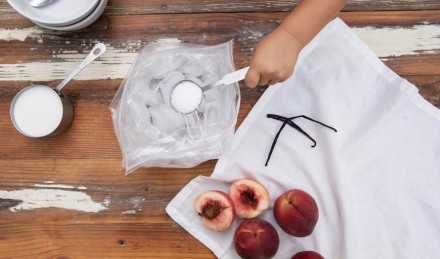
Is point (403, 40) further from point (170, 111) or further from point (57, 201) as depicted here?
point (57, 201)

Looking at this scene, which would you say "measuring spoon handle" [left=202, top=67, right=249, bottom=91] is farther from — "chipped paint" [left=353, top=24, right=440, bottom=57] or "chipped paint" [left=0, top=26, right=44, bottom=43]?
"chipped paint" [left=0, top=26, right=44, bottom=43]

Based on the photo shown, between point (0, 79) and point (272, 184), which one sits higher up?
point (0, 79)

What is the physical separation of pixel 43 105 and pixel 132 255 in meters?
0.33

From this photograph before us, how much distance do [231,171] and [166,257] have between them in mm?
202

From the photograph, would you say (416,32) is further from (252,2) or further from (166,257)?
(166,257)

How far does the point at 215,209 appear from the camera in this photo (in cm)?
81

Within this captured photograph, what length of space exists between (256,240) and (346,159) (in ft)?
0.79

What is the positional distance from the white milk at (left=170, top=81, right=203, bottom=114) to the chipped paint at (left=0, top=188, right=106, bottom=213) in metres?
0.23

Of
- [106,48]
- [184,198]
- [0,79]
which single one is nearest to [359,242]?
[184,198]

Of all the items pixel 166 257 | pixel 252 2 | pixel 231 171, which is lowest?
pixel 166 257

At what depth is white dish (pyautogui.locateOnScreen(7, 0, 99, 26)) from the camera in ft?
2.64

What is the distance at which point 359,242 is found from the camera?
2.71ft

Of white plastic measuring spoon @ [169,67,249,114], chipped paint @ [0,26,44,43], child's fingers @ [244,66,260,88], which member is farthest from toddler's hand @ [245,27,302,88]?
chipped paint @ [0,26,44,43]

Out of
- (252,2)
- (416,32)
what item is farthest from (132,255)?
(416,32)
